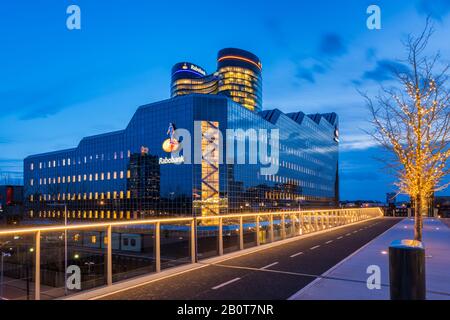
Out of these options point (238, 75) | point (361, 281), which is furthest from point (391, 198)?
point (238, 75)

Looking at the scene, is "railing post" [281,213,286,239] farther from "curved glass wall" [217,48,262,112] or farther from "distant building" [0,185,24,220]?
"curved glass wall" [217,48,262,112]

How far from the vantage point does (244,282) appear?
28.7ft

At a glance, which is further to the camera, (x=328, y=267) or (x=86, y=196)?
(x=86, y=196)

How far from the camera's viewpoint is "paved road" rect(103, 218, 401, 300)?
761 cm

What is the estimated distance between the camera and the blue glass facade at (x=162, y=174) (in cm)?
6519

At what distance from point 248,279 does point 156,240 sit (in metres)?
2.97

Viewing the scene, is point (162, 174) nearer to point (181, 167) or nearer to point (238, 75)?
point (181, 167)

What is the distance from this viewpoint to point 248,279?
908 cm

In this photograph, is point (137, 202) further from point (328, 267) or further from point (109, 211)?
point (328, 267)

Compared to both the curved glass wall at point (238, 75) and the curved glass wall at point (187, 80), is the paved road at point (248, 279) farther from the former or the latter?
the curved glass wall at point (187, 80)

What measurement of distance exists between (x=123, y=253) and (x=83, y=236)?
7387 mm

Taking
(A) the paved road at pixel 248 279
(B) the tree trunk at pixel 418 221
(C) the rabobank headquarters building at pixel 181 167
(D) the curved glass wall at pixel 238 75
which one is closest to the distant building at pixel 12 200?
(A) the paved road at pixel 248 279
